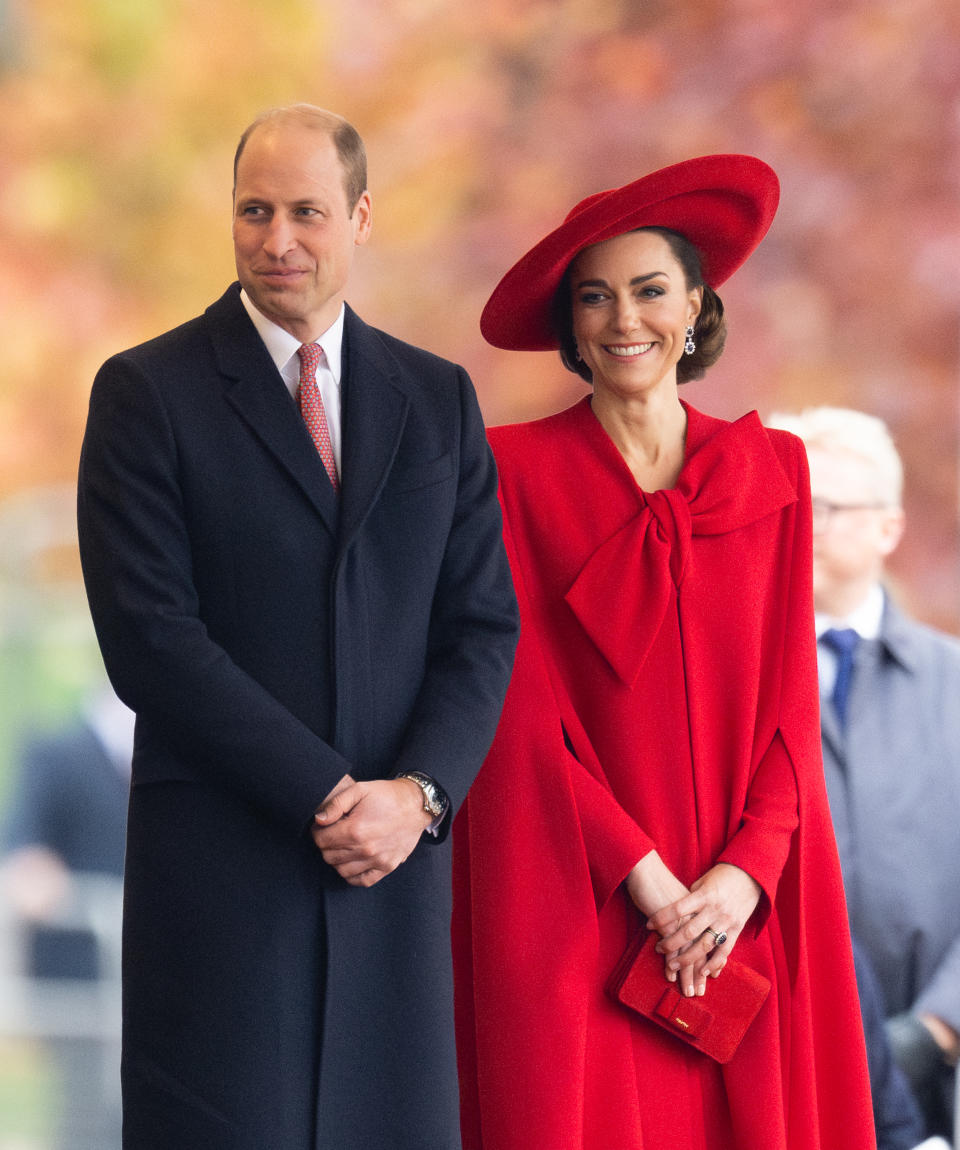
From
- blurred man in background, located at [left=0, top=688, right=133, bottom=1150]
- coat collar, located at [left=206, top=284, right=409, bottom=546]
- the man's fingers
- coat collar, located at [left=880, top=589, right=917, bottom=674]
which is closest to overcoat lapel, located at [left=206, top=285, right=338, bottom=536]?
coat collar, located at [left=206, top=284, right=409, bottom=546]

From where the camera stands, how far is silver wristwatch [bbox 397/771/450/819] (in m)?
1.80

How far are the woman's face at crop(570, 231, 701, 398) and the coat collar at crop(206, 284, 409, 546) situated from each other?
447 mm

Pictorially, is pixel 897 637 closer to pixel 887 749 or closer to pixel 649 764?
pixel 887 749

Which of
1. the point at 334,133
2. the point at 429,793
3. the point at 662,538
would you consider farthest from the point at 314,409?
the point at 662,538

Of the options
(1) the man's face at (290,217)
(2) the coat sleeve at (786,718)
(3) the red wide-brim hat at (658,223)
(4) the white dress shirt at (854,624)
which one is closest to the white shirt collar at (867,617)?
(4) the white dress shirt at (854,624)

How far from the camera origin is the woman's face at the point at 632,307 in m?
2.25

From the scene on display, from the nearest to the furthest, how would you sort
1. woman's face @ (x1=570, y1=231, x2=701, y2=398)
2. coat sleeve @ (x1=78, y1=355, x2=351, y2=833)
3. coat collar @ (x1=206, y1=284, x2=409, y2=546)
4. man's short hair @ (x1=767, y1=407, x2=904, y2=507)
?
1. coat sleeve @ (x1=78, y1=355, x2=351, y2=833)
2. coat collar @ (x1=206, y1=284, x2=409, y2=546)
3. woman's face @ (x1=570, y1=231, x2=701, y2=398)
4. man's short hair @ (x1=767, y1=407, x2=904, y2=507)

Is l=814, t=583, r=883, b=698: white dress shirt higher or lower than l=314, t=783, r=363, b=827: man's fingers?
higher

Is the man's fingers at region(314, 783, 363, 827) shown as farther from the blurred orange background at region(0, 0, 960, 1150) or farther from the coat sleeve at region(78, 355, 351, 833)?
the blurred orange background at region(0, 0, 960, 1150)

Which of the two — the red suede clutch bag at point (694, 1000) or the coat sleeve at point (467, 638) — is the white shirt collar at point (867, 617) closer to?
the red suede clutch bag at point (694, 1000)

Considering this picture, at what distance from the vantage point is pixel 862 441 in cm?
325

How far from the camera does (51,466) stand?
318 centimetres

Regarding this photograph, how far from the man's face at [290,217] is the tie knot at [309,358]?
0.05m

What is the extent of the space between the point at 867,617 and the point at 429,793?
173 cm
